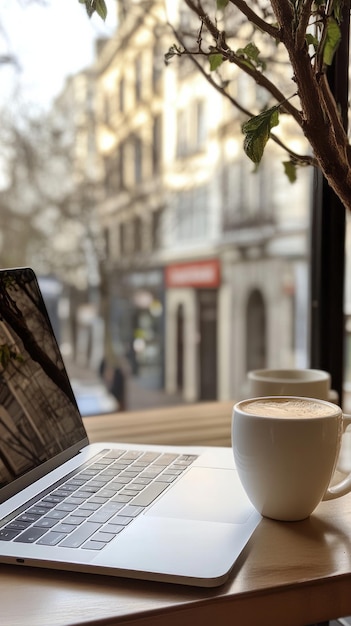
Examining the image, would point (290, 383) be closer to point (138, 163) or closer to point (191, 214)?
point (138, 163)

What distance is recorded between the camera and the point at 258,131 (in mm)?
523

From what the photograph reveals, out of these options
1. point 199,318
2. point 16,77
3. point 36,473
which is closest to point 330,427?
point 36,473

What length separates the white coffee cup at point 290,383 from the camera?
2.55 ft

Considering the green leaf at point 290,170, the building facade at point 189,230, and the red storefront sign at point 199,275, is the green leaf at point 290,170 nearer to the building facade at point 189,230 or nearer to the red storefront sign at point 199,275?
the building facade at point 189,230

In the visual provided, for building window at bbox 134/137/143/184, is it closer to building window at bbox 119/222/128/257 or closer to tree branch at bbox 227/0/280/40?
building window at bbox 119/222/128/257

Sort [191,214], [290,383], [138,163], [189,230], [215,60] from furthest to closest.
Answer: [189,230] → [191,214] → [138,163] → [290,383] → [215,60]

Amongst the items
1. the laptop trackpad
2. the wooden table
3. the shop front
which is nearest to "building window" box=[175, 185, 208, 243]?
the shop front

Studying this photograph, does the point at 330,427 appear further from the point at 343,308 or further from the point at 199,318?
the point at 199,318

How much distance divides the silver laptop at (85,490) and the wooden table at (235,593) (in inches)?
0.4

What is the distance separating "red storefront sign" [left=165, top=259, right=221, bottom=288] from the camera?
521 cm

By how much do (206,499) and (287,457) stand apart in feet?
0.31

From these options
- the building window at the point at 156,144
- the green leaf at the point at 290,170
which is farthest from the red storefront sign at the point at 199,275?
the green leaf at the point at 290,170

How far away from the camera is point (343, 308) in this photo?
132cm

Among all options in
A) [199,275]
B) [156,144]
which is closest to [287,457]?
[156,144]
